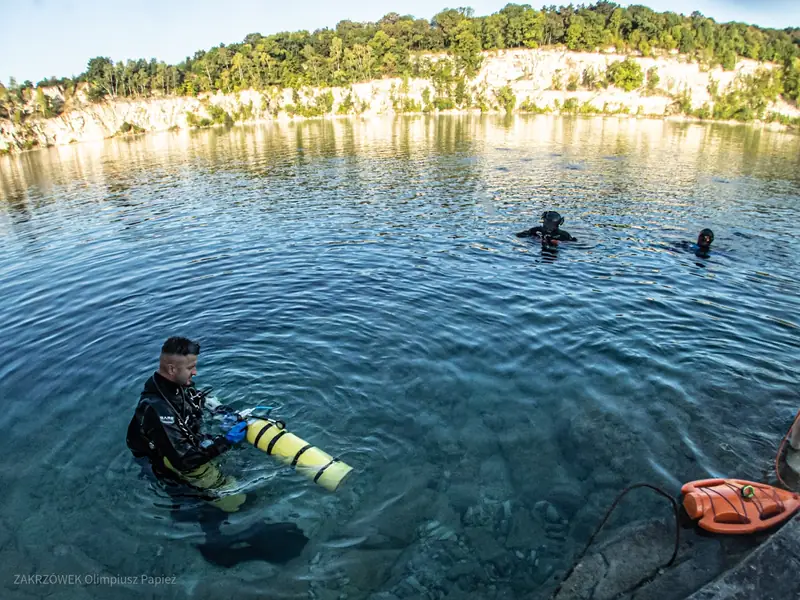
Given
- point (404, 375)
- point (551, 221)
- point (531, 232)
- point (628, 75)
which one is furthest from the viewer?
point (628, 75)

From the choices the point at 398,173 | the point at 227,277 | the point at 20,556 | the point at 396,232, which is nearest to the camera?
the point at 20,556

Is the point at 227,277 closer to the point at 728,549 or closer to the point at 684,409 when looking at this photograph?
the point at 684,409

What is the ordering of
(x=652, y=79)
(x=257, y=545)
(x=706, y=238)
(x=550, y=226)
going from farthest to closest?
(x=652, y=79), (x=550, y=226), (x=706, y=238), (x=257, y=545)

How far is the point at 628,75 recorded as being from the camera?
355 ft

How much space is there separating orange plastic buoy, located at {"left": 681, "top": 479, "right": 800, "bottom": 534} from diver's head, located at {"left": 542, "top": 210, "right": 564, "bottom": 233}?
11.7m

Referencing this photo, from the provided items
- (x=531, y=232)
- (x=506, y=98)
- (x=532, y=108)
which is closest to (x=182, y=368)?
(x=531, y=232)

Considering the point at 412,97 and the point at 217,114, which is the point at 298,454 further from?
the point at 412,97

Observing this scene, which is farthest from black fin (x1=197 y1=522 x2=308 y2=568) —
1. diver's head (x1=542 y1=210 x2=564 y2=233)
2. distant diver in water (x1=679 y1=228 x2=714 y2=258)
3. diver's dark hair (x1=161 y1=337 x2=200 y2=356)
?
distant diver in water (x1=679 y1=228 x2=714 y2=258)

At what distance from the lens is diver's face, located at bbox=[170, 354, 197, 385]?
615 cm

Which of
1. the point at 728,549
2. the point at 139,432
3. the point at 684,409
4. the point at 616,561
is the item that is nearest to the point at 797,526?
the point at 728,549

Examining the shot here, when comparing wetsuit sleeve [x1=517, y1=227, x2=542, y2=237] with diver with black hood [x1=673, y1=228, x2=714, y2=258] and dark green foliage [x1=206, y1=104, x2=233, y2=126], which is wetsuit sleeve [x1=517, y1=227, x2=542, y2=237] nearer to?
diver with black hood [x1=673, y1=228, x2=714, y2=258]

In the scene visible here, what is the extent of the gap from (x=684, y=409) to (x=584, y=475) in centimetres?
273

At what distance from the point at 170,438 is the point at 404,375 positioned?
464cm

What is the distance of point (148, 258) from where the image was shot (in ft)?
59.1
